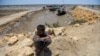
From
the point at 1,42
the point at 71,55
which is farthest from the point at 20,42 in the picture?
the point at 71,55

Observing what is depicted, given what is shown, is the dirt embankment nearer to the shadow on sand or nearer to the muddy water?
the shadow on sand

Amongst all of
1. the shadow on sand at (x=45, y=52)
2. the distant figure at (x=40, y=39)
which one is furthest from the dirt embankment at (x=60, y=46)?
the distant figure at (x=40, y=39)

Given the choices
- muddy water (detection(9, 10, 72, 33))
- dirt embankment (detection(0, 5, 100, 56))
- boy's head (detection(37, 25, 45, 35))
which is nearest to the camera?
boy's head (detection(37, 25, 45, 35))

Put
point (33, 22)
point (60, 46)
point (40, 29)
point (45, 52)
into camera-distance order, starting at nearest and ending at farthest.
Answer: point (40, 29) < point (45, 52) < point (60, 46) < point (33, 22)

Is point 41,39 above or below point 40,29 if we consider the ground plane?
below

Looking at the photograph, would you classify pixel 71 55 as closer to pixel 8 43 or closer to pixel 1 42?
pixel 8 43

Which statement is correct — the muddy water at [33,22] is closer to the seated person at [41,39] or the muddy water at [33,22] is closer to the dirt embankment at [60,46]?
the dirt embankment at [60,46]

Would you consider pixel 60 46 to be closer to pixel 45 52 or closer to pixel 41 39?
pixel 45 52

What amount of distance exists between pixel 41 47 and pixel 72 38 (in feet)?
7.28

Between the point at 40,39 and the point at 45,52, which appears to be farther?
the point at 45,52

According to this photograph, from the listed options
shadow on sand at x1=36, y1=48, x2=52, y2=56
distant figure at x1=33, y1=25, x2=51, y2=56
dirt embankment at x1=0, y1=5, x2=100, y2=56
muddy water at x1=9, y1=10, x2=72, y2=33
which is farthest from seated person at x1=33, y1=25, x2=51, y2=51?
muddy water at x1=9, y1=10, x2=72, y2=33

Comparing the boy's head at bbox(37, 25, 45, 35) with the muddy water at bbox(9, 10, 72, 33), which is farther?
the muddy water at bbox(9, 10, 72, 33)

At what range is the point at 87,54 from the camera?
862 centimetres

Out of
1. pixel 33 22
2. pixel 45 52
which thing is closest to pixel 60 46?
pixel 45 52
